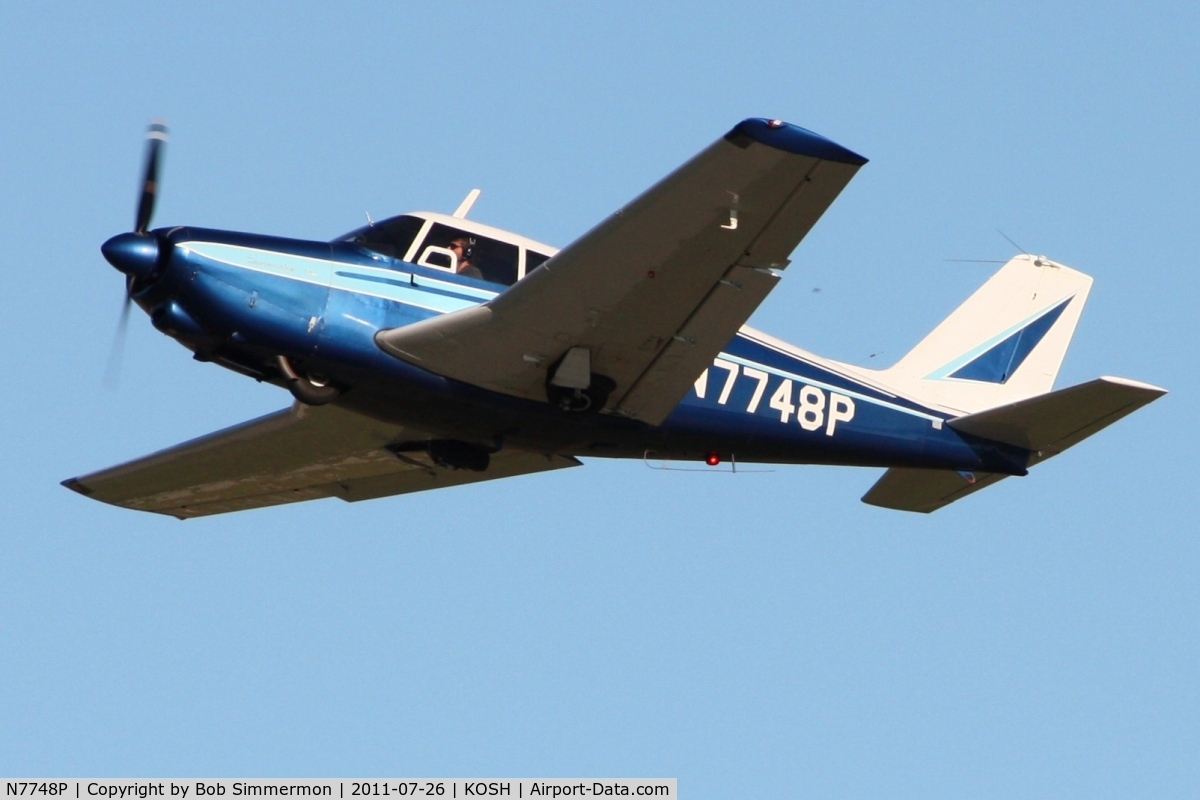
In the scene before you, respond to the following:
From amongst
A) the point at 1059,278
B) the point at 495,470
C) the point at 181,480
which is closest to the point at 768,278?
the point at 495,470

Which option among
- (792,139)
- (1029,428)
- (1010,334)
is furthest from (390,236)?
(1010,334)

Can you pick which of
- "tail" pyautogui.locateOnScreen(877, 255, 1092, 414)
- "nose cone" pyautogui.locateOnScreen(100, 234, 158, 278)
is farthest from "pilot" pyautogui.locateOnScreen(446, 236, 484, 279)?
"tail" pyautogui.locateOnScreen(877, 255, 1092, 414)

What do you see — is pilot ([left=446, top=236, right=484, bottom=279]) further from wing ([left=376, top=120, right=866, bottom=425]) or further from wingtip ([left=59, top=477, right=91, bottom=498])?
wingtip ([left=59, top=477, right=91, bottom=498])

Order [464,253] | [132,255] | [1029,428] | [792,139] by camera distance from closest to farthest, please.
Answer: [792,139], [132,255], [464,253], [1029,428]

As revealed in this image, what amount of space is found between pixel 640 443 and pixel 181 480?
591 centimetres

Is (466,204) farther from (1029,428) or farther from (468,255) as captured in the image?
(1029,428)

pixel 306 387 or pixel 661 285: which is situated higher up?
pixel 661 285

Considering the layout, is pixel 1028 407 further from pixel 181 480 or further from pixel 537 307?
pixel 181 480

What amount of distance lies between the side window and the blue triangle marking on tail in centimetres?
551

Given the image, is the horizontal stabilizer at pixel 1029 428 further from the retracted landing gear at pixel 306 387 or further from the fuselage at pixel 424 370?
the retracted landing gear at pixel 306 387

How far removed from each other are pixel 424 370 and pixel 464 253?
1.13 meters

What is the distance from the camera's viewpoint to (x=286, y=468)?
19797 mm

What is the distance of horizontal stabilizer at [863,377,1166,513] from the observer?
17234 mm

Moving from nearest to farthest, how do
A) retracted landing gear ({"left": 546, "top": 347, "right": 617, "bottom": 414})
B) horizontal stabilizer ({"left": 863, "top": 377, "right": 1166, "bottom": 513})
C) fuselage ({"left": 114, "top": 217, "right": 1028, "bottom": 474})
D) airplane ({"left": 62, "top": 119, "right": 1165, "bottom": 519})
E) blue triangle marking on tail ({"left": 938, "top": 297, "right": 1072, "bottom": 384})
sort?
airplane ({"left": 62, "top": 119, "right": 1165, "bottom": 519}) → fuselage ({"left": 114, "top": 217, "right": 1028, "bottom": 474}) → retracted landing gear ({"left": 546, "top": 347, "right": 617, "bottom": 414}) → horizontal stabilizer ({"left": 863, "top": 377, "right": 1166, "bottom": 513}) → blue triangle marking on tail ({"left": 938, "top": 297, "right": 1072, "bottom": 384})
